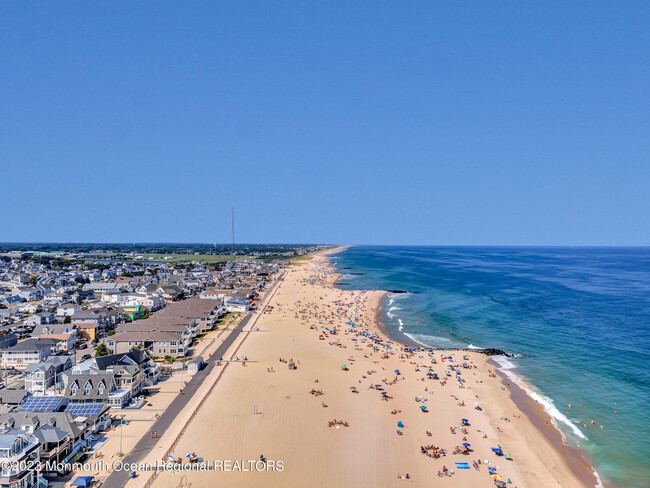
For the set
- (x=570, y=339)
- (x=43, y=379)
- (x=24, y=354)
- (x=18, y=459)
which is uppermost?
(x=18, y=459)

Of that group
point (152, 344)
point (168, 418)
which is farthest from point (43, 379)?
point (168, 418)

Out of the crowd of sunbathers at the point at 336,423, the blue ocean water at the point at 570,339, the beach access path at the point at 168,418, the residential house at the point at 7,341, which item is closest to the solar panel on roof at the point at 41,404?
the beach access path at the point at 168,418

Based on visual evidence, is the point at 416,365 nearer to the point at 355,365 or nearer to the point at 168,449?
the point at 355,365

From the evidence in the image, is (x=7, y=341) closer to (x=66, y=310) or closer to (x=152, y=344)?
(x=152, y=344)

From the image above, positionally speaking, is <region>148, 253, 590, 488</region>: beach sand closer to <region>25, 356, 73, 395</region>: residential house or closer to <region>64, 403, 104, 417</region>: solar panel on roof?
<region>64, 403, 104, 417</region>: solar panel on roof

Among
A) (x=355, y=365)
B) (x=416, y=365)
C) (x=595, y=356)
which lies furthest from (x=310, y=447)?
(x=595, y=356)

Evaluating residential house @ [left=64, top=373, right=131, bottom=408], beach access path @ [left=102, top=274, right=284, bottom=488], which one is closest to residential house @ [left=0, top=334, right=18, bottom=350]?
residential house @ [left=64, top=373, right=131, bottom=408]
